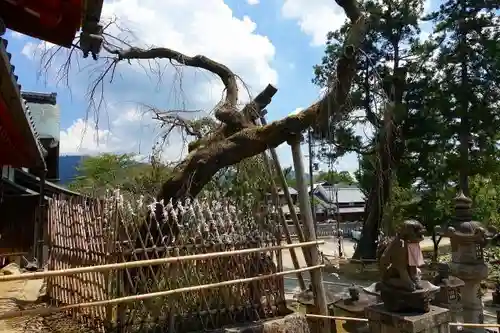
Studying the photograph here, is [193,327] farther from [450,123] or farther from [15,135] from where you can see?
[450,123]

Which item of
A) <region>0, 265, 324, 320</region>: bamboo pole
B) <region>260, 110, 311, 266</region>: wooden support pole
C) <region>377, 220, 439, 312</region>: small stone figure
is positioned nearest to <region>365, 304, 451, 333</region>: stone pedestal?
<region>377, 220, 439, 312</region>: small stone figure

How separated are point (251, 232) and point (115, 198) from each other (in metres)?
1.96

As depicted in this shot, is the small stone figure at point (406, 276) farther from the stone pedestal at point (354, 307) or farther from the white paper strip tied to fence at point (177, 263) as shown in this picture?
the stone pedestal at point (354, 307)

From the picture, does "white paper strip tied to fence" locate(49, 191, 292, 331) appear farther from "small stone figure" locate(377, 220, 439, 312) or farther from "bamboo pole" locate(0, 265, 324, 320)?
"small stone figure" locate(377, 220, 439, 312)

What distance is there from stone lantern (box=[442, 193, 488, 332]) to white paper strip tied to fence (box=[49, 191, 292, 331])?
324 cm

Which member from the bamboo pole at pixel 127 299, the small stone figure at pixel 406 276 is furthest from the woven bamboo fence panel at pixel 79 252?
the small stone figure at pixel 406 276

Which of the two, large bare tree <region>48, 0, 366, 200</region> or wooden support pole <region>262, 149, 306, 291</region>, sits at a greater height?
large bare tree <region>48, 0, 366, 200</region>

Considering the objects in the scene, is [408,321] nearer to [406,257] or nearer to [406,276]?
[406,276]

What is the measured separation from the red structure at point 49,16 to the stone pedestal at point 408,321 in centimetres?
375

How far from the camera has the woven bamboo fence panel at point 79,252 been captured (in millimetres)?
5230

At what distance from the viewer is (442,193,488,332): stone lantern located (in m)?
6.95

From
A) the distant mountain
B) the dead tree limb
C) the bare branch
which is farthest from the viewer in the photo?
the distant mountain

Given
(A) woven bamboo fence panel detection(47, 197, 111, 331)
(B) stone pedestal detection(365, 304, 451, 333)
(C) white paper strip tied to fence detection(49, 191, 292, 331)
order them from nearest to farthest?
(B) stone pedestal detection(365, 304, 451, 333) → (C) white paper strip tied to fence detection(49, 191, 292, 331) → (A) woven bamboo fence panel detection(47, 197, 111, 331)

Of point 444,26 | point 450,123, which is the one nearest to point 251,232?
point 450,123
